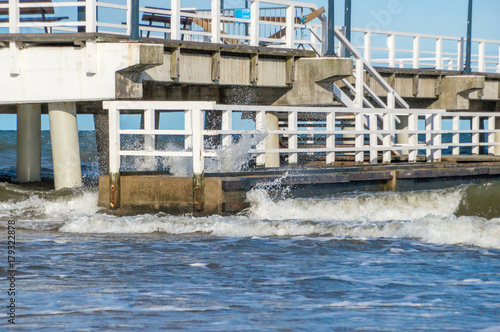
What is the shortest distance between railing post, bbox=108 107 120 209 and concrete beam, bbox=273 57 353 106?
23.5 ft

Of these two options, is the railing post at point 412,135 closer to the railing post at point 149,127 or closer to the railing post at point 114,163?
the railing post at point 149,127

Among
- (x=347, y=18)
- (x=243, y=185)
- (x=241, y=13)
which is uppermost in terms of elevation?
(x=347, y=18)

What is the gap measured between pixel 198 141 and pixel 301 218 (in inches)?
84.6

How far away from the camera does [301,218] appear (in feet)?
43.6

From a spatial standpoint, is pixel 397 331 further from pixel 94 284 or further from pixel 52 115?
pixel 52 115

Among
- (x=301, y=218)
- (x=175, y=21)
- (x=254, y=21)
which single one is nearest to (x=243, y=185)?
(x=301, y=218)

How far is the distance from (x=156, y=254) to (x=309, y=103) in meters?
10.2

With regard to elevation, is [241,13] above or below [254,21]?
above

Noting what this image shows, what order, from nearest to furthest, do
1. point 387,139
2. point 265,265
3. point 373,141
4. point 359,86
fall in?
point 265,265
point 373,141
point 387,139
point 359,86

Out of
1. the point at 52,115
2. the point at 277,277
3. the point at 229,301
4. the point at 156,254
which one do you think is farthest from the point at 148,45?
the point at 229,301

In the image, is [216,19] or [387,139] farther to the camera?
[387,139]

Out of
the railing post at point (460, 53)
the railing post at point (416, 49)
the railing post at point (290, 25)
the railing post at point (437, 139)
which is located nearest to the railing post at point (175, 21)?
the railing post at point (290, 25)

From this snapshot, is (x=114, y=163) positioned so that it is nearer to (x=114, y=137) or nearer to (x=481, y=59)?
(x=114, y=137)

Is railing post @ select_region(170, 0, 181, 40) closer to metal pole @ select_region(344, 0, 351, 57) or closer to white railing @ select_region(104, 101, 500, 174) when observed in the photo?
white railing @ select_region(104, 101, 500, 174)
